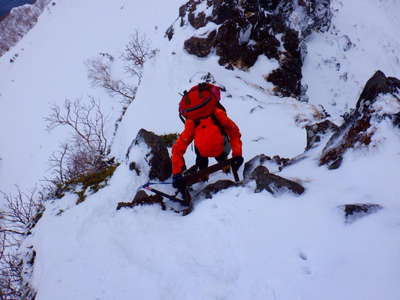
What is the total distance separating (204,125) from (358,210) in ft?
8.35

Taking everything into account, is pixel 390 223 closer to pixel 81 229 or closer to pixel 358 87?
pixel 81 229

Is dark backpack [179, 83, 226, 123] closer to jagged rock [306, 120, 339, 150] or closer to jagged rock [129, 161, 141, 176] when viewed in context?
jagged rock [129, 161, 141, 176]

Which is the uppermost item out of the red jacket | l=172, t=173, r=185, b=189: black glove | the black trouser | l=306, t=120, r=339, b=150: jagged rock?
the red jacket

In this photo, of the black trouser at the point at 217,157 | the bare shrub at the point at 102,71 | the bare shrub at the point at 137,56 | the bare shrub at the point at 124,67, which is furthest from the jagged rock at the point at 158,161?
the bare shrub at the point at 102,71

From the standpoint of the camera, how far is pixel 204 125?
4.39 meters

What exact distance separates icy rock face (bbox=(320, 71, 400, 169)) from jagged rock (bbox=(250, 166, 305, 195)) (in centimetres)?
87

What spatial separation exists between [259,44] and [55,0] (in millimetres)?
52075

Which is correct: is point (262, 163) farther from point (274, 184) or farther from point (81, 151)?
point (81, 151)

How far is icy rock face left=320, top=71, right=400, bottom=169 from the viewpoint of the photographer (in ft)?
12.3

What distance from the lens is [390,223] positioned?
260 centimetres

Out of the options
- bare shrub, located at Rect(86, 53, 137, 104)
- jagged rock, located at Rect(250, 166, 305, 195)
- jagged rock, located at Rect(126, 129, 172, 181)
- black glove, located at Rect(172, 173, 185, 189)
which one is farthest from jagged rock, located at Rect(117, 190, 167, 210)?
bare shrub, located at Rect(86, 53, 137, 104)

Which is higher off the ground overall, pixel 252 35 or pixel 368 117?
pixel 252 35

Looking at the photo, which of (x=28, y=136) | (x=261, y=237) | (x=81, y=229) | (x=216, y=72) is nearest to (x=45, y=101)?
(x=28, y=136)

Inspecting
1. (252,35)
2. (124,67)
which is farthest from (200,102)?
(124,67)
